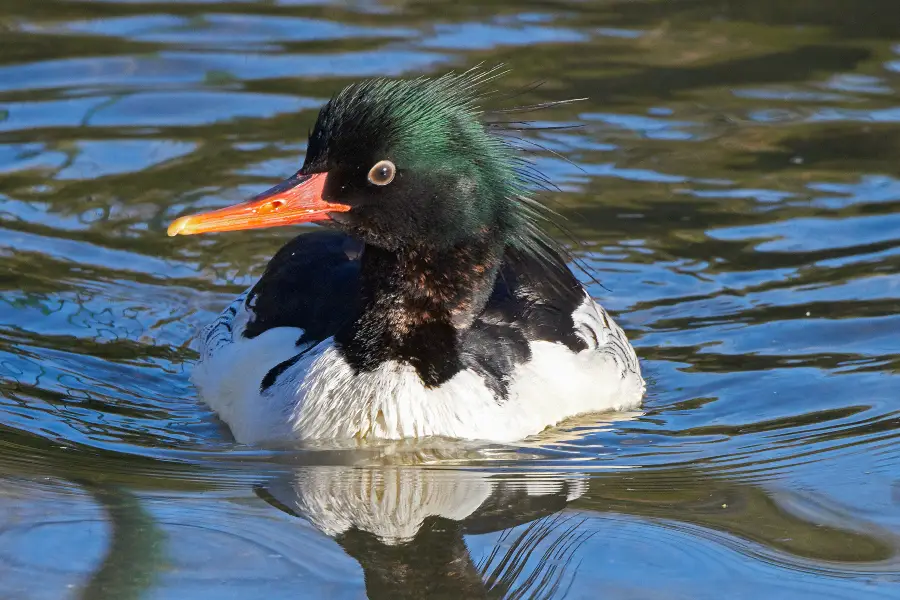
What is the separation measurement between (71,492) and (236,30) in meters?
7.67

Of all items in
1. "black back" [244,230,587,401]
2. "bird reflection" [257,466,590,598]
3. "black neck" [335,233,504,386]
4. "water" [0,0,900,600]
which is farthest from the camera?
"black back" [244,230,587,401]

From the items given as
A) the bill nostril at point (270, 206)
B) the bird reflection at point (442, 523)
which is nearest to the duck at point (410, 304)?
the bill nostril at point (270, 206)

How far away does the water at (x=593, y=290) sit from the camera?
19.6 feet

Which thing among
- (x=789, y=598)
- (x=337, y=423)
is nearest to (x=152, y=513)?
(x=337, y=423)

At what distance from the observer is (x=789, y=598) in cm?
561

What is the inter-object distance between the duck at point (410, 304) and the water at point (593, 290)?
0.22 m

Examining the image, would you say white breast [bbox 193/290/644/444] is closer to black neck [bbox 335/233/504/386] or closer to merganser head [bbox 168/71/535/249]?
black neck [bbox 335/233/504/386]

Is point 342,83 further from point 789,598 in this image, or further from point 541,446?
point 789,598

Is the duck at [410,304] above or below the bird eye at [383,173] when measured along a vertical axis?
below

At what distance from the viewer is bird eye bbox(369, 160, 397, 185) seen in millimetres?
7035

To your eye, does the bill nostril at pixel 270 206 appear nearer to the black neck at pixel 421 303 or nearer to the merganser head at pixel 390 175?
the merganser head at pixel 390 175

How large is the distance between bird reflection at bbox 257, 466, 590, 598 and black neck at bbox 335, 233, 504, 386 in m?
0.61

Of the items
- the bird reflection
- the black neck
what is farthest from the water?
the black neck

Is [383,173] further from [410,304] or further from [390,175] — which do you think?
[410,304]
